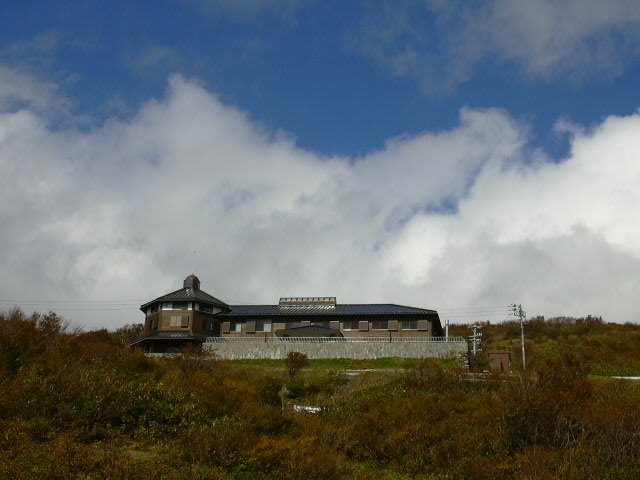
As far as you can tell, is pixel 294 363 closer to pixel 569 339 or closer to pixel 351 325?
pixel 351 325

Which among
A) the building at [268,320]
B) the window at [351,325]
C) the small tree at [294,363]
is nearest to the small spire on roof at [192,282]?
the building at [268,320]

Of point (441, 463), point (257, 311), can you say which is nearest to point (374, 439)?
point (441, 463)

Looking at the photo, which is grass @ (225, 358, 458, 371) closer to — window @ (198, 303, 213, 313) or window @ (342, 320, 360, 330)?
window @ (342, 320, 360, 330)

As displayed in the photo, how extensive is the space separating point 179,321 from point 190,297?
232 cm

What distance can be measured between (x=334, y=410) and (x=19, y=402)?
10.8 meters

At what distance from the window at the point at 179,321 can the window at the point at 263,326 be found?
649 centimetres

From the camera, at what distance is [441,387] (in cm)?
2656

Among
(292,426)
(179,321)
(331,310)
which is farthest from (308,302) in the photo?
(292,426)

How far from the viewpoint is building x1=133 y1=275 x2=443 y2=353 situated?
184 feet

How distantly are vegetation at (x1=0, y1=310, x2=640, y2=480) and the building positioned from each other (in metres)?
29.1

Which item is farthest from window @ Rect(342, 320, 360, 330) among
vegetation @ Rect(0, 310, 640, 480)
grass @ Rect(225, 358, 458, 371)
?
vegetation @ Rect(0, 310, 640, 480)

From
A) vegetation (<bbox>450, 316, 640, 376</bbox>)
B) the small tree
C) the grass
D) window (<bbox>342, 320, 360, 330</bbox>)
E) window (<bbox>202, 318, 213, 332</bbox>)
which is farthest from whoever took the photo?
window (<bbox>202, 318, 213, 332</bbox>)

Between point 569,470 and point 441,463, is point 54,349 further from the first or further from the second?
point 569,470

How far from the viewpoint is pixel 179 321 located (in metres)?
57.9
